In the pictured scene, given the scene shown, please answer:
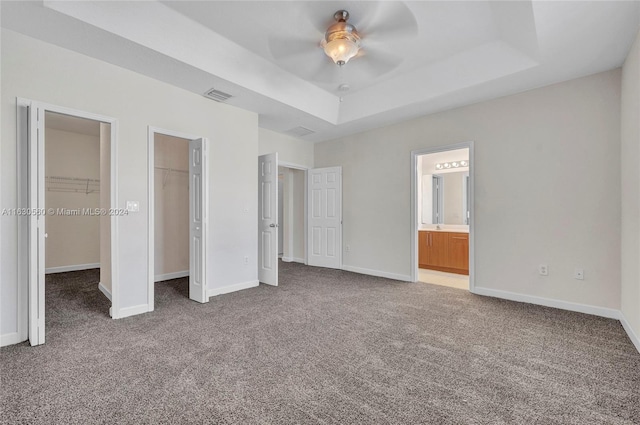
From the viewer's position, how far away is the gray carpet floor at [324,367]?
1.68 meters

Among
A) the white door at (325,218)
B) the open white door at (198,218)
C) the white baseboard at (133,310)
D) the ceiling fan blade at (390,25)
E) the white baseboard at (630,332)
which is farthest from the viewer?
the white door at (325,218)

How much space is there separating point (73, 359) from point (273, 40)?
3428 millimetres

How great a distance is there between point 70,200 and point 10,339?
418 centimetres

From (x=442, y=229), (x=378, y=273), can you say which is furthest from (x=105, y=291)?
(x=442, y=229)

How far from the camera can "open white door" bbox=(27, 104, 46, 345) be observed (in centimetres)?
250

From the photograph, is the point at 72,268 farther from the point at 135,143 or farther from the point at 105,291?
the point at 135,143

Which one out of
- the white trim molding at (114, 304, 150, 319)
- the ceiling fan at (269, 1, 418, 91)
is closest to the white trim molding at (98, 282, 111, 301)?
the white trim molding at (114, 304, 150, 319)

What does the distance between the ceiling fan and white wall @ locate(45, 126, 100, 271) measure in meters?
4.91

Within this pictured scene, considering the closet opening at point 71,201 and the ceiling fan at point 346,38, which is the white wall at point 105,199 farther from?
the ceiling fan at point 346,38

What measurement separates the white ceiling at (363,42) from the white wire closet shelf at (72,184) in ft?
13.0

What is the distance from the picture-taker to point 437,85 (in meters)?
3.84

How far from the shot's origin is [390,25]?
2939 mm

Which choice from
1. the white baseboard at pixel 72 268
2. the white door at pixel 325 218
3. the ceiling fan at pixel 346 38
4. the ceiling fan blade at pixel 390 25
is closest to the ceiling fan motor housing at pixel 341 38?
the ceiling fan at pixel 346 38

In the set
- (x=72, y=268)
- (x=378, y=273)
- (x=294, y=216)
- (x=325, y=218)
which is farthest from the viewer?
(x=294, y=216)
